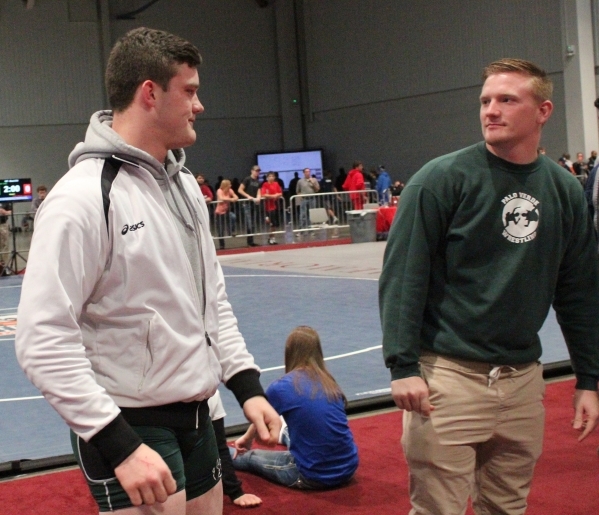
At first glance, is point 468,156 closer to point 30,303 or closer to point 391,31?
point 30,303

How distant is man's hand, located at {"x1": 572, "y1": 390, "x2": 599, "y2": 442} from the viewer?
3.25m

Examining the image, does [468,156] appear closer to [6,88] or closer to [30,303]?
[30,303]

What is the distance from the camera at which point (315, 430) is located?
476 centimetres

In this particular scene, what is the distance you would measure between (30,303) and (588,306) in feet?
6.59

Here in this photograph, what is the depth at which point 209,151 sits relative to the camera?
34938 millimetres

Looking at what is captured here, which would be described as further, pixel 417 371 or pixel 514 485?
pixel 514 485

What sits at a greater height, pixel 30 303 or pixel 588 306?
pixel 30 303

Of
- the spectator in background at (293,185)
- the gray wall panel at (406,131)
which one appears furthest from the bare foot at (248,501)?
the spectator in background at (293,185)

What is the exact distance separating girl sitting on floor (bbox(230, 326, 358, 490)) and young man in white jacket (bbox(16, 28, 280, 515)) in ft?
7.35

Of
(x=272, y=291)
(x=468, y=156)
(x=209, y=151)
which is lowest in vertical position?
(x=272, y=291)

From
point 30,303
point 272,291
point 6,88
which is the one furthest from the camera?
point 6,88

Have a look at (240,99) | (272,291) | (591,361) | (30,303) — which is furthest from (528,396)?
Answer: (240,99)

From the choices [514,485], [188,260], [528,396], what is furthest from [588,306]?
[188,260]

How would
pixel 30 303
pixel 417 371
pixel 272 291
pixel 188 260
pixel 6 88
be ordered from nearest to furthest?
pixel 30 303
pixel 188 260
pixel 417 371
pixel 272 291
pixel 6 88
